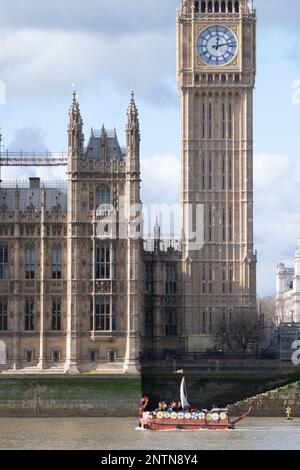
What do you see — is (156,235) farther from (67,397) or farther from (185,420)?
(185,420)

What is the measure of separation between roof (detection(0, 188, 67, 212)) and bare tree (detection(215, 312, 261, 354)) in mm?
22655

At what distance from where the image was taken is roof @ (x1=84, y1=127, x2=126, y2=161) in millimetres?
156250

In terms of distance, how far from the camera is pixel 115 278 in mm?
154750

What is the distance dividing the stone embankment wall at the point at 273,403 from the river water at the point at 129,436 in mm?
4019

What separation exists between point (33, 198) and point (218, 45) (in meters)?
29.7

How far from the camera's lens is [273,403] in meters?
147

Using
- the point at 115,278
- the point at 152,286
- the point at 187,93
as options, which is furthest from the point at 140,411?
the point at 187,93

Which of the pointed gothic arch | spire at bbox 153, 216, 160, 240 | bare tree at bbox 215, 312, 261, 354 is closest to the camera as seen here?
the pointed gothic arch

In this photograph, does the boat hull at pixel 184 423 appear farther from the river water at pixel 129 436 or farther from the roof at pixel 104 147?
the roof at pixel 104 147

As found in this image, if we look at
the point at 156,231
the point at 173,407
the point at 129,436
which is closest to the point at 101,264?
A: the point at 156,231

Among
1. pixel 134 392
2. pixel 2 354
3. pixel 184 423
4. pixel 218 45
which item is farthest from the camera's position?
pixel 218 45

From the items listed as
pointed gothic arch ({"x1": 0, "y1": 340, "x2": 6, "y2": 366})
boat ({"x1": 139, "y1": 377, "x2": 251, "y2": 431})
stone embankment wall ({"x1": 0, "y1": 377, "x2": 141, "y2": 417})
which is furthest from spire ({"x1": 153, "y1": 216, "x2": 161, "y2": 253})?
boat ({"x1": 139, "y1": 377, "x2": 251, "y2": 431})

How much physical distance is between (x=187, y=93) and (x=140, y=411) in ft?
157

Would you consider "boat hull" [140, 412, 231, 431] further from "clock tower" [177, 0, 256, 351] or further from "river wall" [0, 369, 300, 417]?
"clock tower" [177, 0, 256, 351]
